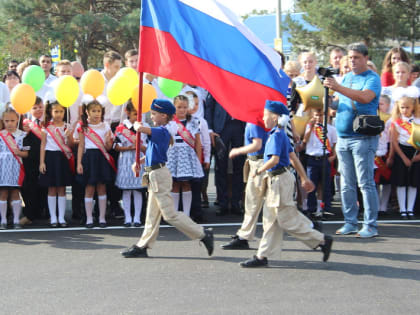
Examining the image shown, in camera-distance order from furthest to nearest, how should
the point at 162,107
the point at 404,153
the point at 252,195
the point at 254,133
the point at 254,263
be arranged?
the point at 404,153 → the point at 252,195 → the point at 162,107 → the point at 254,133 → the point at 254,263

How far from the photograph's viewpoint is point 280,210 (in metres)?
6.05

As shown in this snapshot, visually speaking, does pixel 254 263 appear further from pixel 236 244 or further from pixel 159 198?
pixel 159 198

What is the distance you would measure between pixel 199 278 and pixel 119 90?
3.44 m

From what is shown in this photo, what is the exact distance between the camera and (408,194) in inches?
348

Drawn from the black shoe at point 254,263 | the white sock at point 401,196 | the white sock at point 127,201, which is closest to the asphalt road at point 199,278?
the black shoe at point 254,263

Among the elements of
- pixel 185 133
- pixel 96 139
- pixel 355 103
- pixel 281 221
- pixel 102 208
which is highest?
pixel 355 103

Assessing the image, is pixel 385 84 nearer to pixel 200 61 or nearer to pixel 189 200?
pixel 189 200

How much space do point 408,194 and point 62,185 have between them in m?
4.60

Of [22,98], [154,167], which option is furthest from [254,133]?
[22,98]

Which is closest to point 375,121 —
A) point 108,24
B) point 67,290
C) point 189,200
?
point 189,200

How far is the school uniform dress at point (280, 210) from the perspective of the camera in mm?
6016

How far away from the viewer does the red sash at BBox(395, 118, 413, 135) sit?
8808mm

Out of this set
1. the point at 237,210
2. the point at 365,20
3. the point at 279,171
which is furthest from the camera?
the point at 365,20

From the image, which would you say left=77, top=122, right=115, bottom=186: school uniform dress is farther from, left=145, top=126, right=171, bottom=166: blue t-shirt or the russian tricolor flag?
the russian tricolor flag
